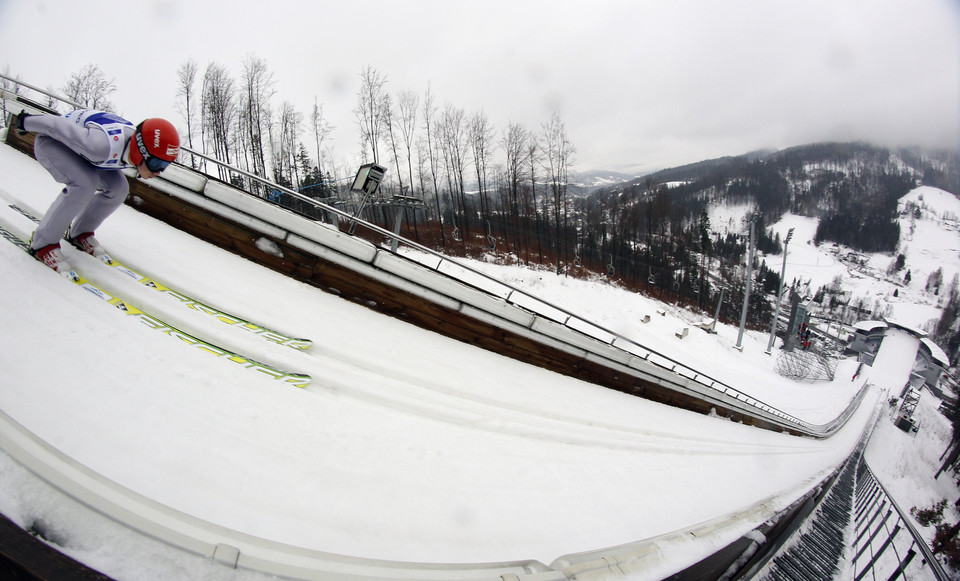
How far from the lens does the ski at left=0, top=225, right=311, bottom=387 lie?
9.02 ft

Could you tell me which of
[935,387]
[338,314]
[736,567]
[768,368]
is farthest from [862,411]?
[935,387]

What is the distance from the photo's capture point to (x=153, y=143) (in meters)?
3.15

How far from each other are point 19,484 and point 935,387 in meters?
91.7

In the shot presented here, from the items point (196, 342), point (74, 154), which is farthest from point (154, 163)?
point (196, 342)

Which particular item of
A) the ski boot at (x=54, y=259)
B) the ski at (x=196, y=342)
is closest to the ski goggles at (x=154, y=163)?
the ski boot at (x=54, y=259)

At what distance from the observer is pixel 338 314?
165 inches

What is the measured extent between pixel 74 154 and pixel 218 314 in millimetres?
1873

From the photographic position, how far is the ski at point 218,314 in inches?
128

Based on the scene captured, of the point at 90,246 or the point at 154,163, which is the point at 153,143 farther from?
the point at 90,246

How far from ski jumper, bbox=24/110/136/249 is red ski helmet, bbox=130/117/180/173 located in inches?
6.1

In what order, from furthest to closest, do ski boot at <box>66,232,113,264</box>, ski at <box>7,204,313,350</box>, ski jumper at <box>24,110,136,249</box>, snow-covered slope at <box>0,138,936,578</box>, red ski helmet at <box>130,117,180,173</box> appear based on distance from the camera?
1. ski boot at <box>66,232,113,264</box>
2. ski at <box>7,204,313,350</box>
3. red ski helmet at <box>130,117,180,173</box>
4. ski jumper at <box>24,110,136,249</box>
5. snow-covered slope at <box>0,138,936,578</box>

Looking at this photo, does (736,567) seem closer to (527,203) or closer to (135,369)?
(135,369)

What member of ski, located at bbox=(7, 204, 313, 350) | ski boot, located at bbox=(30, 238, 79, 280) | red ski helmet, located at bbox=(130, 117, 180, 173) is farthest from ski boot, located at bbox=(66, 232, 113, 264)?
red ski helmet, located at bbox=(130, 117, 180, 173)

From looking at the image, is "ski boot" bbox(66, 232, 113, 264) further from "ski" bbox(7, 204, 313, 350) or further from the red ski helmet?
the red ski helmet
